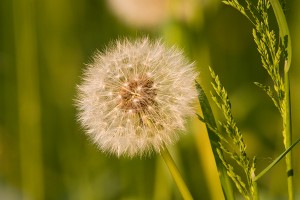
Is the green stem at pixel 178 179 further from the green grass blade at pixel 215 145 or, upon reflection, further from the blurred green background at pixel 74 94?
the blurred green background at pixel 74 94

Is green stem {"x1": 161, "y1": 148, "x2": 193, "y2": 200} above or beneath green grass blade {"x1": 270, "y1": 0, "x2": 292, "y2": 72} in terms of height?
beneath

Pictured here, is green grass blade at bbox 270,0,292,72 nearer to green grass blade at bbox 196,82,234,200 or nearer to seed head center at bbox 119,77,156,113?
green grass blade at bbox 196,82,234,200

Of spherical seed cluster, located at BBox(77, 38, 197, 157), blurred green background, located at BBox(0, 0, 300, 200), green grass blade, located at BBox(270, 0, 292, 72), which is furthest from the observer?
blurred green background, located at BBox(0, 0, 300, 200)

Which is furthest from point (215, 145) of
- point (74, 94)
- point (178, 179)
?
point (74, 94)

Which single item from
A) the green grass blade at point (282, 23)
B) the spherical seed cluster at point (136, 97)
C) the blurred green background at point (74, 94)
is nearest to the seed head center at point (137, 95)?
the spherical seed cluster at point (136, 97)

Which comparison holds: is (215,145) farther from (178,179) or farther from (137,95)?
(137,95)

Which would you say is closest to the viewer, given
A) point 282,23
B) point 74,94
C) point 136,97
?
point 282,23

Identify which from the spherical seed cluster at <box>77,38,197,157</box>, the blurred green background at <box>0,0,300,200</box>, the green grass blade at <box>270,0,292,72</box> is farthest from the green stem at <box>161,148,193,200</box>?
the blurred green background at <box>0,0,300,200</box>

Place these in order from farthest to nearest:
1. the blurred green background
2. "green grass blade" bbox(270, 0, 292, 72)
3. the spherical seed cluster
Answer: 1. the blurred green background
2. the spherical seed cluster
3. "green grass blade" bbox(270, 0, 292, 72)
